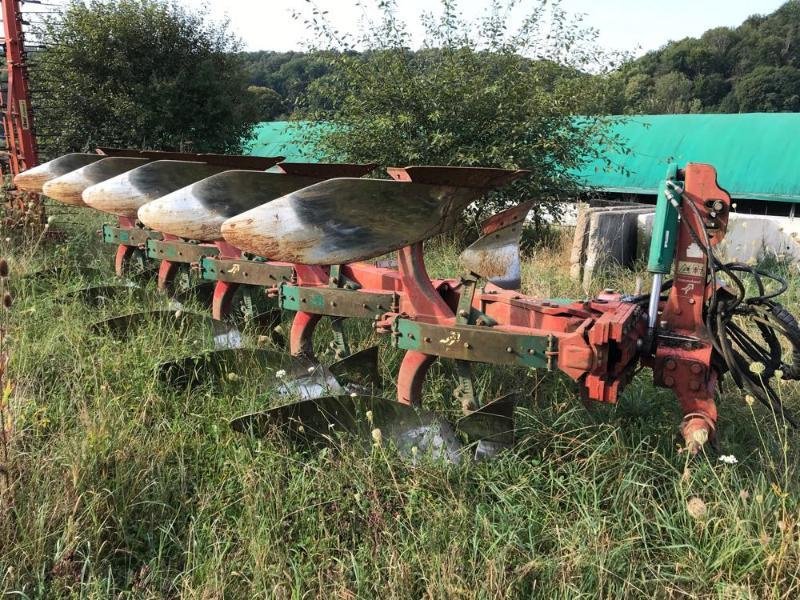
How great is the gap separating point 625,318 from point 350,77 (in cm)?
608

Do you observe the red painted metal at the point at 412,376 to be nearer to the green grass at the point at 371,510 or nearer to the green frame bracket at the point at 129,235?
the green grass at the point at 371,510

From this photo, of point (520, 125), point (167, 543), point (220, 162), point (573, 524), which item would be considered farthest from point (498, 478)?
point (520, 125)

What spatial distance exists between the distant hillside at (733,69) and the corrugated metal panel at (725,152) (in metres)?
15.5

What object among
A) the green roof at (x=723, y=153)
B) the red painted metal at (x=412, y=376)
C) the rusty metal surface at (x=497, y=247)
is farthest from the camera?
the green roof at (x=723, y=153)

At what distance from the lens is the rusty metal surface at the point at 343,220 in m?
2.53

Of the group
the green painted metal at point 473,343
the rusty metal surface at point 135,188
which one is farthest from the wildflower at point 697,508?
the rusty metal surface at point 135,188

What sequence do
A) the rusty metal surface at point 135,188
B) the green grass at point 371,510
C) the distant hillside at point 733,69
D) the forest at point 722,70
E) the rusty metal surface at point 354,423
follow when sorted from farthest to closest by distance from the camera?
1. the distant hillside at point 733,69
2. the forest at point 722,70
3. the rusty metal surface at point 135,188
4. the rusty metal surface at point 354,423
5. the green grass at point 371,510

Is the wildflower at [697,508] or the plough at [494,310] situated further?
the plough at [494,310]

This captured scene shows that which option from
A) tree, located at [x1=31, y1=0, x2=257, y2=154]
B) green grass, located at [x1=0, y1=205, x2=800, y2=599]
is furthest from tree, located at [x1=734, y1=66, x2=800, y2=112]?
green grass, located at [x1=0, y1=205, x2=800, y2=599]

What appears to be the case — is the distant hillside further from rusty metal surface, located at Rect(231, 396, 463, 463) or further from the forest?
rusty metal surface, located at Rect(231, 396, 463, 463)

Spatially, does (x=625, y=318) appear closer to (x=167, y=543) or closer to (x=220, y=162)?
(x=167, y=543)

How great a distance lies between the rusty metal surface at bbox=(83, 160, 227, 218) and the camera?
12.8ft

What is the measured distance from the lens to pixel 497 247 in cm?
284

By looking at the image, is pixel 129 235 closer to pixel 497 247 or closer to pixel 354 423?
pixel 354 423
